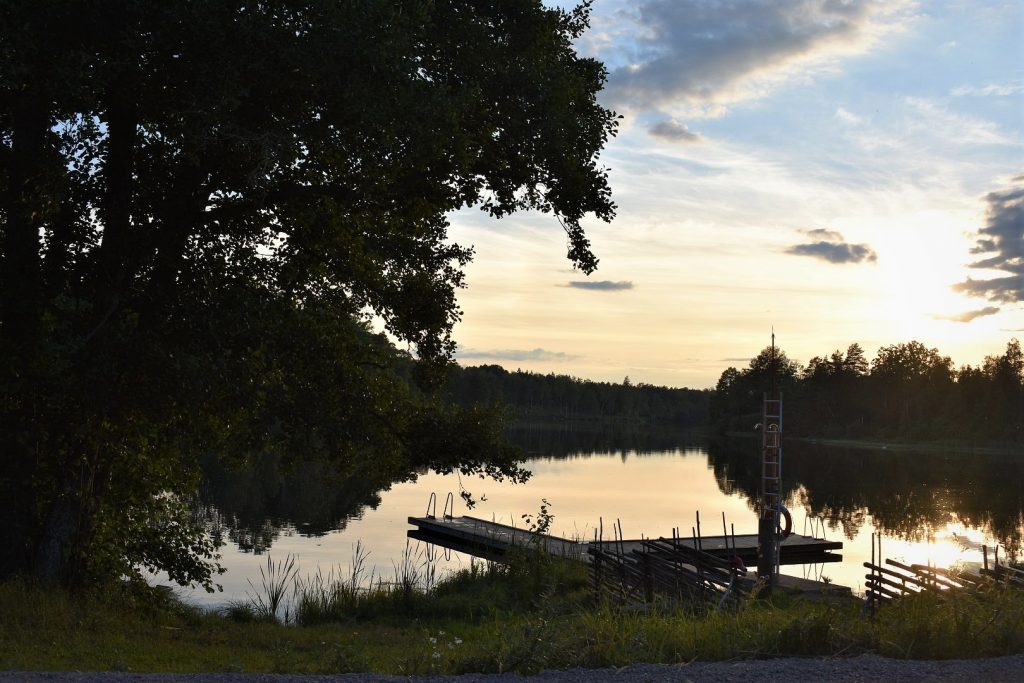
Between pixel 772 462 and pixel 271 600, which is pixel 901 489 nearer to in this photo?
pixel 772 462

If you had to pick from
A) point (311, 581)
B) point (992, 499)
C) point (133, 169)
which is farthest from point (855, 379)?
point (133, 169)

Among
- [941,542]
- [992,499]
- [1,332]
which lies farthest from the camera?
[992,499]

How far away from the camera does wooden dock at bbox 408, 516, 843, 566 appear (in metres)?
28.2

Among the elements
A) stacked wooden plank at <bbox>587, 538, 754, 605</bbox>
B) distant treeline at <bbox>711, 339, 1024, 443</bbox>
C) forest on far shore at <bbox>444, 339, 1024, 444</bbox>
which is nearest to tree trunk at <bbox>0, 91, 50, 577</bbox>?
stacked wooden plank at <bbox>587, 538, 754, 605</bbox>

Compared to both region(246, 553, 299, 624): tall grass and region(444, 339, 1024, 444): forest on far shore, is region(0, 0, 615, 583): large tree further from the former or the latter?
region(444, 339, 1024, 444): forest on far shore

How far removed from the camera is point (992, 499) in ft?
174

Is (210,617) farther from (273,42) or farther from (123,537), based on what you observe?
(273,42)

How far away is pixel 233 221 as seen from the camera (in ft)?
44.2

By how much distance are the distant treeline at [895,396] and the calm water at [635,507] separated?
114 ft

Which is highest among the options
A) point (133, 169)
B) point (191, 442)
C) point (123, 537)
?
point (133, 169)

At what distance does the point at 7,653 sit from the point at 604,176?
981 centimetres

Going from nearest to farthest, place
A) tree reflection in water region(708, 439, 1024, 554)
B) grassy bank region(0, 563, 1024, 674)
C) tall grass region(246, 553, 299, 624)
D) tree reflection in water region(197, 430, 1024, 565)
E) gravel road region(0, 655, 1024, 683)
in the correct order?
1. gravel road region(0, 655, 1024, 683)
2. grassy bank region(0, 563, 1024, 674)
3. tall grass region(246, 553, 299, 624)
4. tree reflection in water region(197, 430, 1024, 565)
5. tree reflection in water region(708, 439, 1024, 554)

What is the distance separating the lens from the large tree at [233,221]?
11.1 m

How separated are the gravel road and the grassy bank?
396 mm
